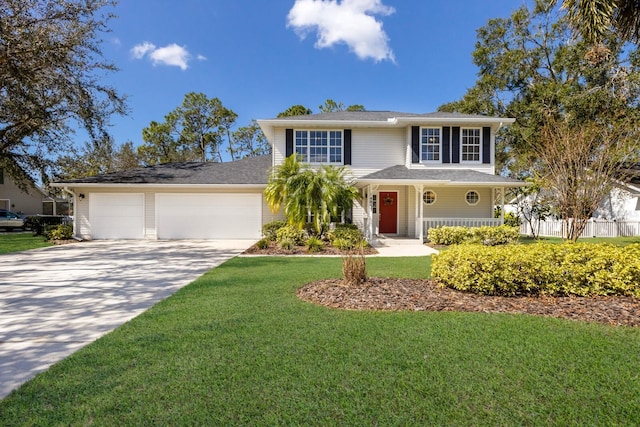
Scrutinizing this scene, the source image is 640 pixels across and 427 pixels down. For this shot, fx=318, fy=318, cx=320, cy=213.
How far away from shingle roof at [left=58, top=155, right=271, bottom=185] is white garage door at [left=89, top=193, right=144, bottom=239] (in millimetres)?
877

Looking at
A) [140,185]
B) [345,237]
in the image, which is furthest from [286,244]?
[140,185]

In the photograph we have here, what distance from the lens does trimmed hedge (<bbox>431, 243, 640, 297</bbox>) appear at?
16.7ft

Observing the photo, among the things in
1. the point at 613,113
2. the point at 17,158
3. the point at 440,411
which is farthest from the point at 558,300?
the point at 17,158

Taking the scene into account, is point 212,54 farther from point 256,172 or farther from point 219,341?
point 219,341

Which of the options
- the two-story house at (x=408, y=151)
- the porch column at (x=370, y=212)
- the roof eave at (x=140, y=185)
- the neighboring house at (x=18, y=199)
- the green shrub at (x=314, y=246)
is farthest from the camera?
the neighboring house at (x=18, y=199)

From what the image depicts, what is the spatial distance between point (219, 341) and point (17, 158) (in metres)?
20.6

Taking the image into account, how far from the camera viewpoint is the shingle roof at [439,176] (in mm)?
13203

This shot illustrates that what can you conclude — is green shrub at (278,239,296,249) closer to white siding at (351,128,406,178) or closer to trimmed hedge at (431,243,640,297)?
white siding at (351,128,406,178)

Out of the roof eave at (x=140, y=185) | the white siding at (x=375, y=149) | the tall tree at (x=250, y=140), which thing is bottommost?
the roof eave at (x=140, y=185)

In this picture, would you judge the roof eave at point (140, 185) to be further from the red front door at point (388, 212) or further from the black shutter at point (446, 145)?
the black shutter at point (446, 145)

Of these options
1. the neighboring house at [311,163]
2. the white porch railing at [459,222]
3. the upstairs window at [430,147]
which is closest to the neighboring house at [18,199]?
the neighboring house at [311,163]

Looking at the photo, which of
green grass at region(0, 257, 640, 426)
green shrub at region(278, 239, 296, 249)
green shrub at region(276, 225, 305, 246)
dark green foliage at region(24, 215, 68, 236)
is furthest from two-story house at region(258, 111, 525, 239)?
dark green foliage at region(24, 215, 68, 236)

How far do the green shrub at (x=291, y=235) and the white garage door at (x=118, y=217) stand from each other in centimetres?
746

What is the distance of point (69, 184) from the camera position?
47.4 ft
